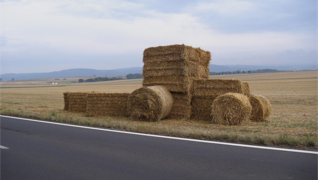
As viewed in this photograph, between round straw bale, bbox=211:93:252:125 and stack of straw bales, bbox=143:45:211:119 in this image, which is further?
stack of straw bales, bbox=143:45:211:119

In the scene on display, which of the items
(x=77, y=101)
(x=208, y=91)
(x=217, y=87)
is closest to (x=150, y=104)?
(x=208, y=91)

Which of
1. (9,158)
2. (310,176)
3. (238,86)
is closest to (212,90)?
(238,86)

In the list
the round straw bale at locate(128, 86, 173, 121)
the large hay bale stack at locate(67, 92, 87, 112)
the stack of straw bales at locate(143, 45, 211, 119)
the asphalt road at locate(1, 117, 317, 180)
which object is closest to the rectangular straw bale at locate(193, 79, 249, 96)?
the stack of straw bales at locate(143, 45, 211, 119)

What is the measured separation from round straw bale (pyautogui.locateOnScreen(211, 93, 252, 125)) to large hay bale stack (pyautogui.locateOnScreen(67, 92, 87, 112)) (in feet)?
23.4

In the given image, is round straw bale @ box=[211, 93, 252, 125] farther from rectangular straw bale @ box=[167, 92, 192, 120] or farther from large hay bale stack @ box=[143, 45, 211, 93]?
large hay bale stack @ box=[143, 45, 211, 93]

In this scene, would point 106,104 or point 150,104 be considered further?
point 106,104

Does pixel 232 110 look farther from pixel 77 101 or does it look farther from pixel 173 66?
pixel 77 101

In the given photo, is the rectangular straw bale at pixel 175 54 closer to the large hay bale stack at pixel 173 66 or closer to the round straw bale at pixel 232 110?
the large hay bale stack at pixel 173 66

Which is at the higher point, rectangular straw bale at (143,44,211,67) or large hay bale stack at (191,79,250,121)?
rectangular straw bale at (143,44,211,67)

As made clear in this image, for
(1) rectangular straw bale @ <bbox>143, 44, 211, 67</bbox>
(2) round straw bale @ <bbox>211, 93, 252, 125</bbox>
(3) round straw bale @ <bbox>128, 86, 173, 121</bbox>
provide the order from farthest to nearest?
1. (1) rectangular straw bale @ <bbox>143, 44, 211, 67</bbox>
2. (3) round straw bale @ <bbox>128, 86, 173, 121</bbox>
3. (2) round straw bale @ <bbox>211, 93, 252, 125</bbox>

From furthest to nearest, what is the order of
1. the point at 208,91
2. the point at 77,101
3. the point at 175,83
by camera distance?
the point at 77,101 < the point at 175,83 < the point at 208,91

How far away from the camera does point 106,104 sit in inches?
482

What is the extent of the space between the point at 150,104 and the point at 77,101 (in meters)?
5.28

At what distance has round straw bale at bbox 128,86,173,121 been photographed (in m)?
10.1
